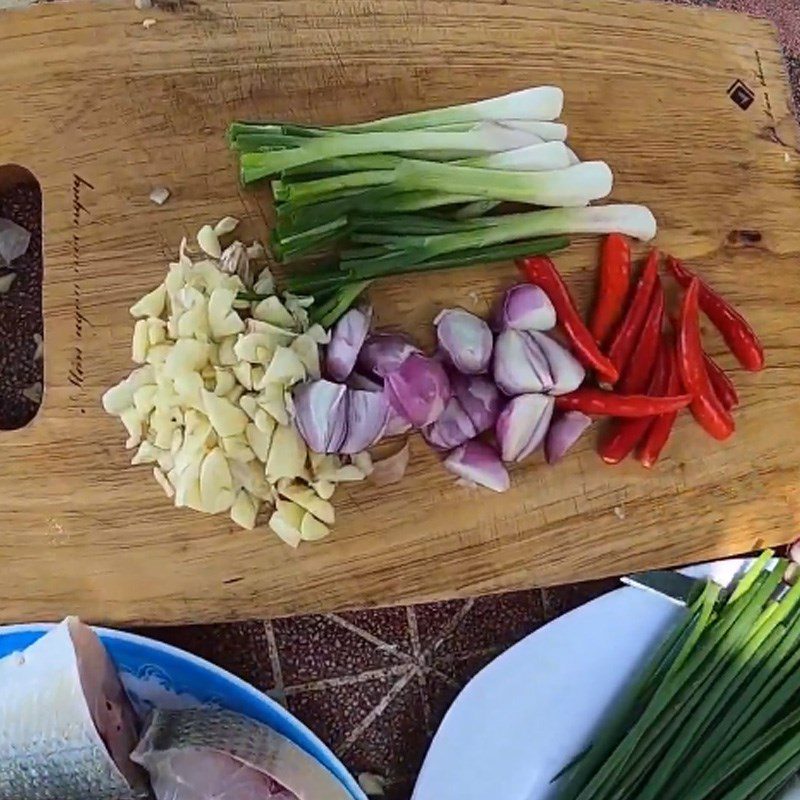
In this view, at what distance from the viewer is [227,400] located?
146 centimetres

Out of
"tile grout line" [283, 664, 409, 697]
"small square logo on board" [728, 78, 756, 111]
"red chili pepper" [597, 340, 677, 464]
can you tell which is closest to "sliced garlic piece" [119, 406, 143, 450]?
"tile grout line" [283, 664, 409, 697]

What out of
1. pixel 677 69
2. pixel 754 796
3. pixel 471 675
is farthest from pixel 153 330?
pixel 754 796

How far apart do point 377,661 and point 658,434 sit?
54cm

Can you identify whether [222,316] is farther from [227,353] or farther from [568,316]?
[568,316]

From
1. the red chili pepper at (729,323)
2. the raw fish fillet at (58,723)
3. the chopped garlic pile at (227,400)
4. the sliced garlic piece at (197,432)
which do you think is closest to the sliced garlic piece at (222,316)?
the chopped garlic pile at (227,400)

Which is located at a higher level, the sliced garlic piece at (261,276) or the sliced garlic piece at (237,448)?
the sliced garlic piece at (261,276)

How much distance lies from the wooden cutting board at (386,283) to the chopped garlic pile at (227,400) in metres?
0.05

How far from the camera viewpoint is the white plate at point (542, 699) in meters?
1.65

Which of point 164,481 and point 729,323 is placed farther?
point 729,323

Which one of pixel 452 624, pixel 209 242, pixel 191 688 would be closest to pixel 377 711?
pixel 452 624

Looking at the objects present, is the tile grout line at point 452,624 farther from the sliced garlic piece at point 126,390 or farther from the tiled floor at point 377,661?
the sliced garlic piece at point 126,390

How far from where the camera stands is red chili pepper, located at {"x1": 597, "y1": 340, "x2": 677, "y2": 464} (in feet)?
5.21

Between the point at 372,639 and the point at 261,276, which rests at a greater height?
the point at 261,276

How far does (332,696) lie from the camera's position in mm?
1767
